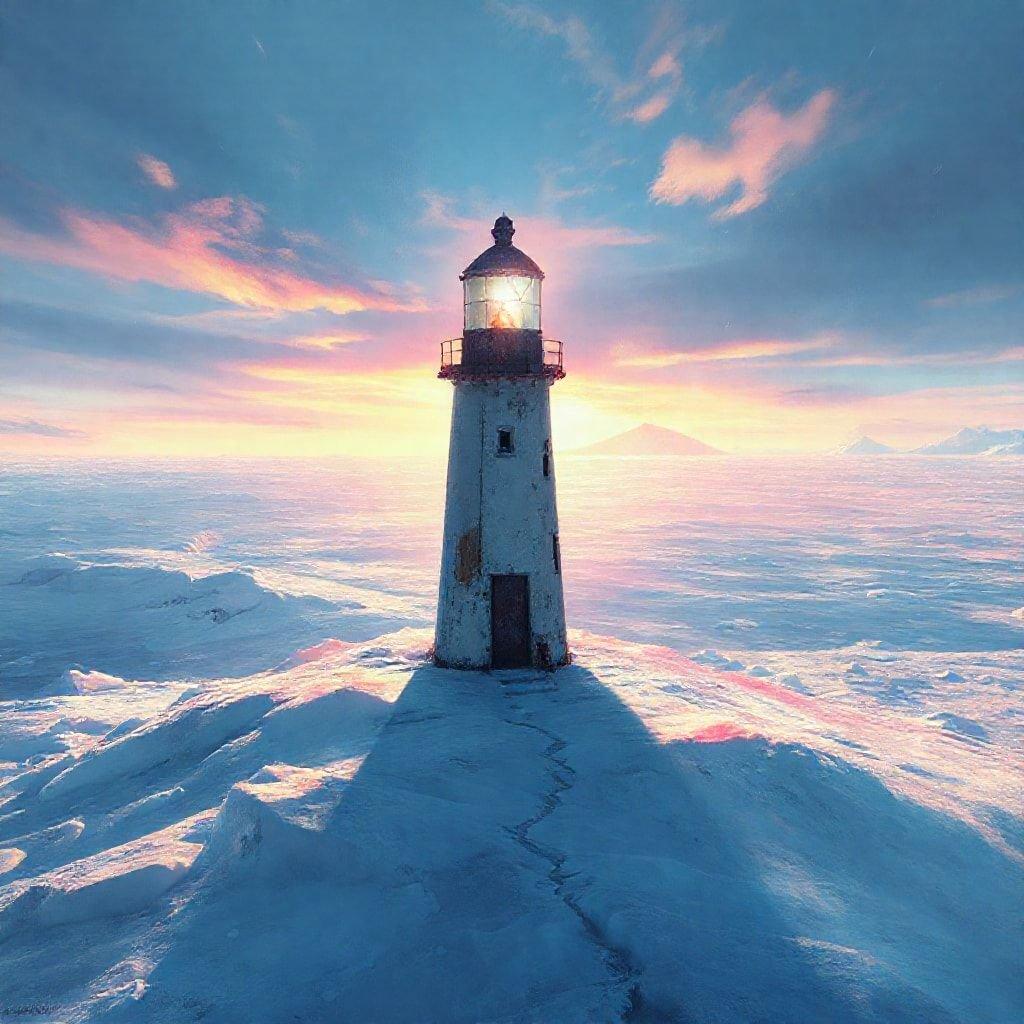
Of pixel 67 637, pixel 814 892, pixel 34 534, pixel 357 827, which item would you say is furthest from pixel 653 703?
pixel 34 534

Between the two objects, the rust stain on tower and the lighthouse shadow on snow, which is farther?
the rust stain on tower

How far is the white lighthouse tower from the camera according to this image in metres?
13.9

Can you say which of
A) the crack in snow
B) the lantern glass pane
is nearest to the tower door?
the crack in snow

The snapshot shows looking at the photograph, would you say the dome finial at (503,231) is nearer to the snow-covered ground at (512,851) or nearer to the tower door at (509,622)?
the tower door at (509,622)

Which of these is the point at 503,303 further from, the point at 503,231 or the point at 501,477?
the point at 501,477

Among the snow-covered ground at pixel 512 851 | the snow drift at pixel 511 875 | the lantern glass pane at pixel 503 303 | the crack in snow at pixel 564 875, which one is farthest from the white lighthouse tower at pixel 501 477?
the crack in snow at pixel 564 875

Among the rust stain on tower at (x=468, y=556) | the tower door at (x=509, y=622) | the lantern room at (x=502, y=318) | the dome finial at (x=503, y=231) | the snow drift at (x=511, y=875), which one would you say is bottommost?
the snow drift at (x=511, y=875)

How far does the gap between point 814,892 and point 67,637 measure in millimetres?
36823

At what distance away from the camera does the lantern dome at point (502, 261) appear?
548 inches

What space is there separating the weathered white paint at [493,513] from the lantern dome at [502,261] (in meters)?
2.38

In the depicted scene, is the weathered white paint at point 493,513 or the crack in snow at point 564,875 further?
the weathered white paint at point 493,513

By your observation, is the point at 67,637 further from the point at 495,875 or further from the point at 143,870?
the point at 495,875

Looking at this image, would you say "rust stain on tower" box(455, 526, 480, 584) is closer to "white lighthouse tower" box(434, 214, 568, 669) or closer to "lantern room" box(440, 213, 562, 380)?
"white lighthouse tower" box(434, 214, 568, 669)

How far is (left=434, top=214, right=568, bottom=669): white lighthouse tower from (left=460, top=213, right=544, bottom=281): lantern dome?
23 millimetres
